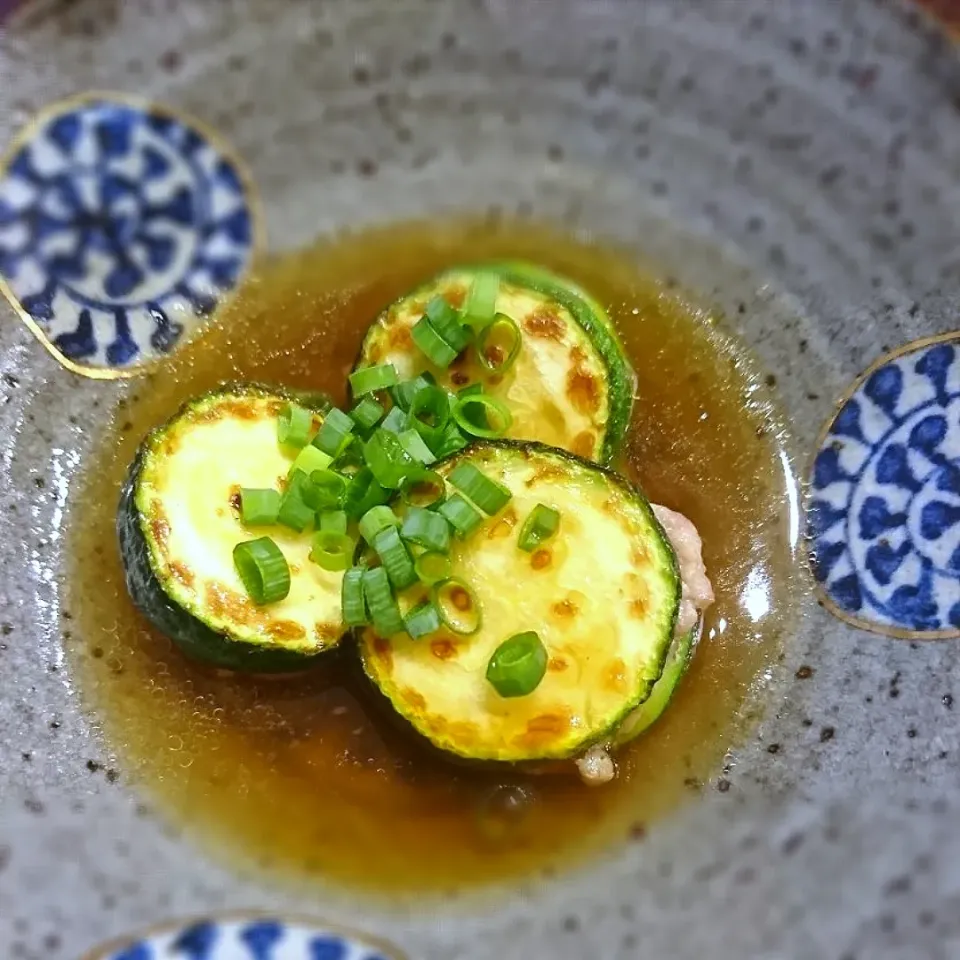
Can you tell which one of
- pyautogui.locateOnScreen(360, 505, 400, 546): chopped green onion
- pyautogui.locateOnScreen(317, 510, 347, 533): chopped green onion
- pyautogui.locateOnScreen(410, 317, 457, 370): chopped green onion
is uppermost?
pyautogui.locateOnScreen(410, 317, 457, 370): chopped green onion

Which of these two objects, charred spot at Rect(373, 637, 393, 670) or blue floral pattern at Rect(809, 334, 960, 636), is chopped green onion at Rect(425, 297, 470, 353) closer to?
charred spot at Rect(373, 637, 393, 670)

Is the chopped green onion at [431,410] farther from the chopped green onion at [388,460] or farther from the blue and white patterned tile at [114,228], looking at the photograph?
the blue and white patterned tile at [114,228]

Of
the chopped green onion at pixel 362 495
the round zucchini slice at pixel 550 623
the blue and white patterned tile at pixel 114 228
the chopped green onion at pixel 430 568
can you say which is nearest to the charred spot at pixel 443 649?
the round zucchini slice at pixel 550 623

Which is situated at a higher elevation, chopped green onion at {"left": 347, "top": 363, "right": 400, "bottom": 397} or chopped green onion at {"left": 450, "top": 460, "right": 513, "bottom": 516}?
chopped green onion at {"left": 347, "top": 363, "right": 400, "bottom": 397}

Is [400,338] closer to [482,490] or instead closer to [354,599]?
[482,490]

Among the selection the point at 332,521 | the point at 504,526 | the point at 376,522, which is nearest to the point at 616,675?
the point at 504,526

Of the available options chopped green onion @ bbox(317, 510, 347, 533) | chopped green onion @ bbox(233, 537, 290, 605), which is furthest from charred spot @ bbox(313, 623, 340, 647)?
chopped green onion @ bbox(317, 510, 347, 533)
